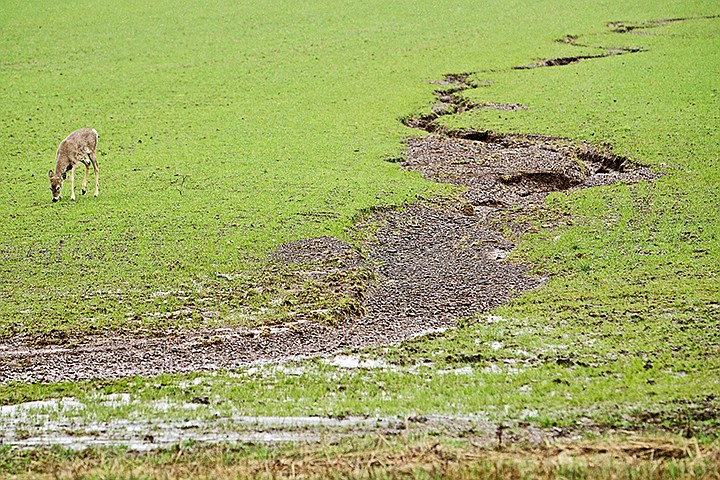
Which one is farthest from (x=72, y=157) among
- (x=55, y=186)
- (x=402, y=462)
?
(x=402, y=462)

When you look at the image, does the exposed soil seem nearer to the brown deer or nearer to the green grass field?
the green grass field

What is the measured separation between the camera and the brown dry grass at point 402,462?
6.23 m

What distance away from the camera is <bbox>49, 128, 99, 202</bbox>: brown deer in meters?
21.0

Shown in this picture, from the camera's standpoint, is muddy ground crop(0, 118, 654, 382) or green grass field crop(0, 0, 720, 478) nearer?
green grass field crop(0, 0, 720, 478)

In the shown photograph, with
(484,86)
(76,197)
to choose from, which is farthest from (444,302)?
(484,86)

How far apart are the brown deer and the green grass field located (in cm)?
60

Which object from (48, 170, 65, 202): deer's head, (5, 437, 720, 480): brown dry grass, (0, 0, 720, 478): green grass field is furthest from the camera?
(48, 170, 65, 202): deer's head

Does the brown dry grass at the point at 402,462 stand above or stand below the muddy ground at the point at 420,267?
above

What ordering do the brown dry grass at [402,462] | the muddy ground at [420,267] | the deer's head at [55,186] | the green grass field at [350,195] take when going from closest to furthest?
1. the brown dry grass at [402,462]
2. the green grass field at [350,195]
3. the muddy ground at [420,267]
4. the deer's head at [55,186]

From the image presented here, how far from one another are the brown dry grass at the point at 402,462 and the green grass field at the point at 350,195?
1034 millimetres

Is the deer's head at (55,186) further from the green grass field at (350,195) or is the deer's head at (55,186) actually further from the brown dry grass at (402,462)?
the brown dry grass at (402,462)

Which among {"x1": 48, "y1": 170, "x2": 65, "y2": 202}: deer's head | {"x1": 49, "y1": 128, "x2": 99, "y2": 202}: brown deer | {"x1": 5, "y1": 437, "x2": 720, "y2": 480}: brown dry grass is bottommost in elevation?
{"x1": 5, "y1": 437, "x2": 720, "y2": 480}: brown dry grass

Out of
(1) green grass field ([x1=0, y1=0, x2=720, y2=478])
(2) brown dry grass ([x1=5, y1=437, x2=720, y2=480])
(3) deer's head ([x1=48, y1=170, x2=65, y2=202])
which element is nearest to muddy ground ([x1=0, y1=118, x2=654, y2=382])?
(1) green grass field ([x1=0, y1=0, x2=720, y2=478])

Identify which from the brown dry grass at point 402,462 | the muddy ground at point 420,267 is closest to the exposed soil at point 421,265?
the muddy ground at point 420,267
